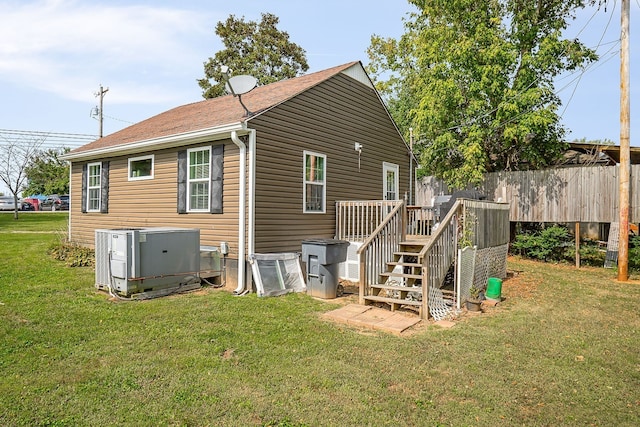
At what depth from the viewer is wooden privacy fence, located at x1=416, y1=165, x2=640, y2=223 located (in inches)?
412

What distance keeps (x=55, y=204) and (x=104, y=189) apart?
24.8m

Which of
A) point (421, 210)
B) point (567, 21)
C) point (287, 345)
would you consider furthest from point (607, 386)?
point (567, 21)

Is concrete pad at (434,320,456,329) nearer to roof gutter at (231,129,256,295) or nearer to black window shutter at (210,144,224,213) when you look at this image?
roof gutter at (231,129,256,295)

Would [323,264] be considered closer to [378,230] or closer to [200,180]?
[378,230]

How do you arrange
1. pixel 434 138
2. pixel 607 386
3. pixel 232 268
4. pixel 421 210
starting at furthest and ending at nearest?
pixel 434 138
pixel 421 210
pixel 232 268
pixel 607 386

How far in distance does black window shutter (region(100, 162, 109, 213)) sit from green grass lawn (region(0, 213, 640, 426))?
465cm

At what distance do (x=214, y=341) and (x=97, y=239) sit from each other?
395cm

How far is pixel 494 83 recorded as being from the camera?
464 inches

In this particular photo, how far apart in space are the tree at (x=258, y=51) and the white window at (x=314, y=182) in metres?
18.9

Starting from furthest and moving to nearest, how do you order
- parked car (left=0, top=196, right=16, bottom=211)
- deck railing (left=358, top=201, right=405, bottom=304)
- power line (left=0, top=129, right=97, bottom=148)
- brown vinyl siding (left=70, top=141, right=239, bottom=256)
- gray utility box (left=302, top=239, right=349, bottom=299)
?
parked car (left=0, top=196, right=16, bottom=211), power line (left=0, top=129, right=97, bottom=148), brown vinyl siding (left=70, top=141, right=239, bottom=256), gray utility box (left=302, top=239, right=349, bottom=299), deck railing (left=358, top=201, right=405, bottom=304)

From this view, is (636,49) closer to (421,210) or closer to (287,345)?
(421,210)

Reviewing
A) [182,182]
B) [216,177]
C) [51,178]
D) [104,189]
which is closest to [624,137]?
[216,177]

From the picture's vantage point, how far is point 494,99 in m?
12.3

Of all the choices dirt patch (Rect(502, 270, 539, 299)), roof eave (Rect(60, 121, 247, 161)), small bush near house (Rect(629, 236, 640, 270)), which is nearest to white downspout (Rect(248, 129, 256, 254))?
roof eave (Rect(60, 121, 247, 161))
